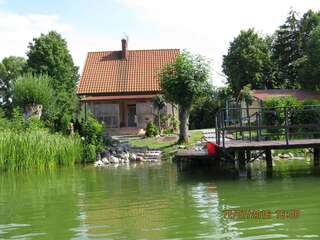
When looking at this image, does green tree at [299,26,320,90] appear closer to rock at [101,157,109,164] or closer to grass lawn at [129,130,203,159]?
grass lawn at [129,130,203,159]

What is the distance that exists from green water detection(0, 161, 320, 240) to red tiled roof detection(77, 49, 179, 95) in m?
19.6

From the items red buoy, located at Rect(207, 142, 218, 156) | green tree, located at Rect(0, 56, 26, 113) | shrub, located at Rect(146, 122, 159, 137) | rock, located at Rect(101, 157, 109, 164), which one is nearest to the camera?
red buoy, located at Rect(207, 142, 218, 156)

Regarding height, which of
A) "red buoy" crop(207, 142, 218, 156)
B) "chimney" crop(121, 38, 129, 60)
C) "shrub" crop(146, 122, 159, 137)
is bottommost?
"red buoy" crop(207, 142, 218, 156)

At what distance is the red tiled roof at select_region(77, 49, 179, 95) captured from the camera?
39438 mm

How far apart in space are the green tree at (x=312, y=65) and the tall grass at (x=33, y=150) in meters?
25.9

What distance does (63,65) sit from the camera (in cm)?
4984

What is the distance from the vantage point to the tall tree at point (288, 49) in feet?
177

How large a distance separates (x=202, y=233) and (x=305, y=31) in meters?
47.7

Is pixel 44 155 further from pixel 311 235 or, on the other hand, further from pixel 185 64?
pixel 311 235

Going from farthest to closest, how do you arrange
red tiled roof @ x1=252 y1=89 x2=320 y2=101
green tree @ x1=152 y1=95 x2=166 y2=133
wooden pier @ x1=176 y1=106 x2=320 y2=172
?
red tiled roof @ x1=252 y1=89 x2=320 y2=101 → green tree @ x1=152 y1=95 x2=166 y2=133 → wooden pier @ x1=176 y1=106 x2=320 y2=172

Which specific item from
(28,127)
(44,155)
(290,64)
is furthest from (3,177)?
(290,64)

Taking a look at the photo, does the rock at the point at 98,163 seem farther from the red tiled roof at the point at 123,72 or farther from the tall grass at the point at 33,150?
the red tiled roof at the point at 123,72

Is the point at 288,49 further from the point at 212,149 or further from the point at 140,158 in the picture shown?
the point at 212,149

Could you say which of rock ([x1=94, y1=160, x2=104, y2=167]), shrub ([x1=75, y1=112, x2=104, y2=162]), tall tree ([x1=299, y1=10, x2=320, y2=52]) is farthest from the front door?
tall tree ([x1=299, y1=10, x2=320, y2=52])
